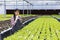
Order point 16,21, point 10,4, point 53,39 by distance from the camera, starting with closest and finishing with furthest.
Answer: point 53,39
point 16,21
point 10,4

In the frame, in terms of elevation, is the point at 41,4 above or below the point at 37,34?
below

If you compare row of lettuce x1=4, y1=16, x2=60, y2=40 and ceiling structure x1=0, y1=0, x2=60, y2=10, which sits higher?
row of lettuce x1=4, y1=16, x2=60, y2=40

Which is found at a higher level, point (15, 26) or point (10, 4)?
point (15, 26)

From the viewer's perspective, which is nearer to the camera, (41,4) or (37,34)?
(37,34)

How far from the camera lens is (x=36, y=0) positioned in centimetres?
5131

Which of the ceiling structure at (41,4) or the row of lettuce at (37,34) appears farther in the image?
the ceiling structure at (41,4)

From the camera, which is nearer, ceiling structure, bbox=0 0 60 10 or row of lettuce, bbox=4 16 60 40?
Result: row of lettuce, bbox=4 16 60 40

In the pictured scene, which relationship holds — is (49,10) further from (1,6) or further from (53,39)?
(53,39)

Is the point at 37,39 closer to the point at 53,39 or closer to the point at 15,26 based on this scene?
the point at 53,39

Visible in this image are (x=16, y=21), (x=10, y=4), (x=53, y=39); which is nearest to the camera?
(x=53, y=39)

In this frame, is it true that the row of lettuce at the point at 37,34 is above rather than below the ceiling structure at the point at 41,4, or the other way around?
above

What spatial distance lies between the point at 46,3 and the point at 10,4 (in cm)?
744

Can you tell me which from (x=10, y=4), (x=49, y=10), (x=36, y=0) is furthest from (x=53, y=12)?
(x=10, y=4)

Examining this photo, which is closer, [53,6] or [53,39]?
[53,39]
